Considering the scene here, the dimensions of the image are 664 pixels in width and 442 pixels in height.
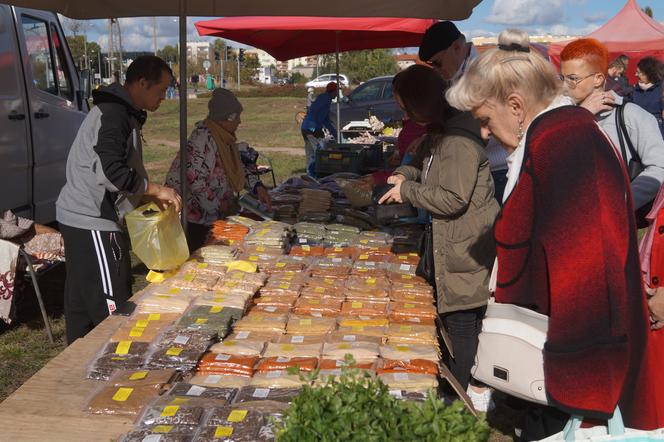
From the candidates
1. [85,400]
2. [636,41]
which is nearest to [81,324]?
[85,400]

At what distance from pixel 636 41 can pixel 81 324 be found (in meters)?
17.0

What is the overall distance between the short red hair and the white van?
14.4 feet

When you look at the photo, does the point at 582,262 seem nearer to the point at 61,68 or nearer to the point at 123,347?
the point at 123,347

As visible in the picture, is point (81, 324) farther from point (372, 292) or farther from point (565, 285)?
point (565, 285)

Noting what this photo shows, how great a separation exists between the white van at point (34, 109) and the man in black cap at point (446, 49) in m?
3.49

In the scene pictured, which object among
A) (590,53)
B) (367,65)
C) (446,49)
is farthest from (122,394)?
(367,65)

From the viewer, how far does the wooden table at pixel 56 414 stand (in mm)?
2254

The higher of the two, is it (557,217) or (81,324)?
(557,217)

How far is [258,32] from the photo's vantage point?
8305 mm

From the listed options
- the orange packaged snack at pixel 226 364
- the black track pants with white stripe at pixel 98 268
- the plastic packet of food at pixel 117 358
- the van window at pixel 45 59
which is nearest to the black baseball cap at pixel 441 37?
the black track pants with white stripe at pixel 98 268

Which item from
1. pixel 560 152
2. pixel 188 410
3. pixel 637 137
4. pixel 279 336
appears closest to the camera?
pixel 560 152

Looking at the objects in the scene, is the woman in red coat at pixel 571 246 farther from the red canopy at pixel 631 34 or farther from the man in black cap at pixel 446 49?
the red canopy at pixel 631 34

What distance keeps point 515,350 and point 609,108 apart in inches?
75.2

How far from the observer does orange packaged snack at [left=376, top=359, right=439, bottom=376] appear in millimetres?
2680
